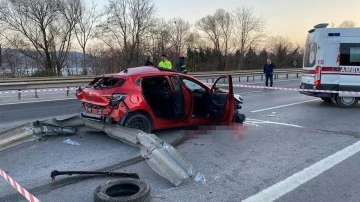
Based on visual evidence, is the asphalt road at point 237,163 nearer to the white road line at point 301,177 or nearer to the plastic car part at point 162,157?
the white road line at point 301,177

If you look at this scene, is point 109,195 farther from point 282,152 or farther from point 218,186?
point 282,152

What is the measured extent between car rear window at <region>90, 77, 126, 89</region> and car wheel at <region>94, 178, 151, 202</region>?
8.67 ft

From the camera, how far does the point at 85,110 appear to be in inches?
255

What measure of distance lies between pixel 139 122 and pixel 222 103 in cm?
184

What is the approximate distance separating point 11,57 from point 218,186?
31258 millimetres

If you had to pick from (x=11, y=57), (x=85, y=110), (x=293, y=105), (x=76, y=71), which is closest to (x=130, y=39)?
(x=76, y=71)

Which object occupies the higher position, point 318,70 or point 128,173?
point 318,70

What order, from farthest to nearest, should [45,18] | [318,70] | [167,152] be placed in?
1. [45,18]
2. [318,70]
3. [167,152]

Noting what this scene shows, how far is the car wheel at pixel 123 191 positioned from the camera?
3.39m

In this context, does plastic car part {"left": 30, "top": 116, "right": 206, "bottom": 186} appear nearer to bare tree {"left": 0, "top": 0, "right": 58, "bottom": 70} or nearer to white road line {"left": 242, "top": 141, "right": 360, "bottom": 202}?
white road line {"left": 242, "top": 141, "right": 360, "bottom": 202}

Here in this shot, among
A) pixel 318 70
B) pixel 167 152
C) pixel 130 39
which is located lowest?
pixel 167 152

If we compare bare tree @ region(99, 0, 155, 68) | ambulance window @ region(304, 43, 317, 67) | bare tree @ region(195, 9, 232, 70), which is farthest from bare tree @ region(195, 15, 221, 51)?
ambulance window @ region(304, 43, 317, 67)

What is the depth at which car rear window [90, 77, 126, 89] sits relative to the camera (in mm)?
6141

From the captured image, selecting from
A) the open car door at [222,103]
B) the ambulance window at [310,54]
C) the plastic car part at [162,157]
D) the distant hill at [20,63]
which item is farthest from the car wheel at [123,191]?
the distant hill at [20,63]
